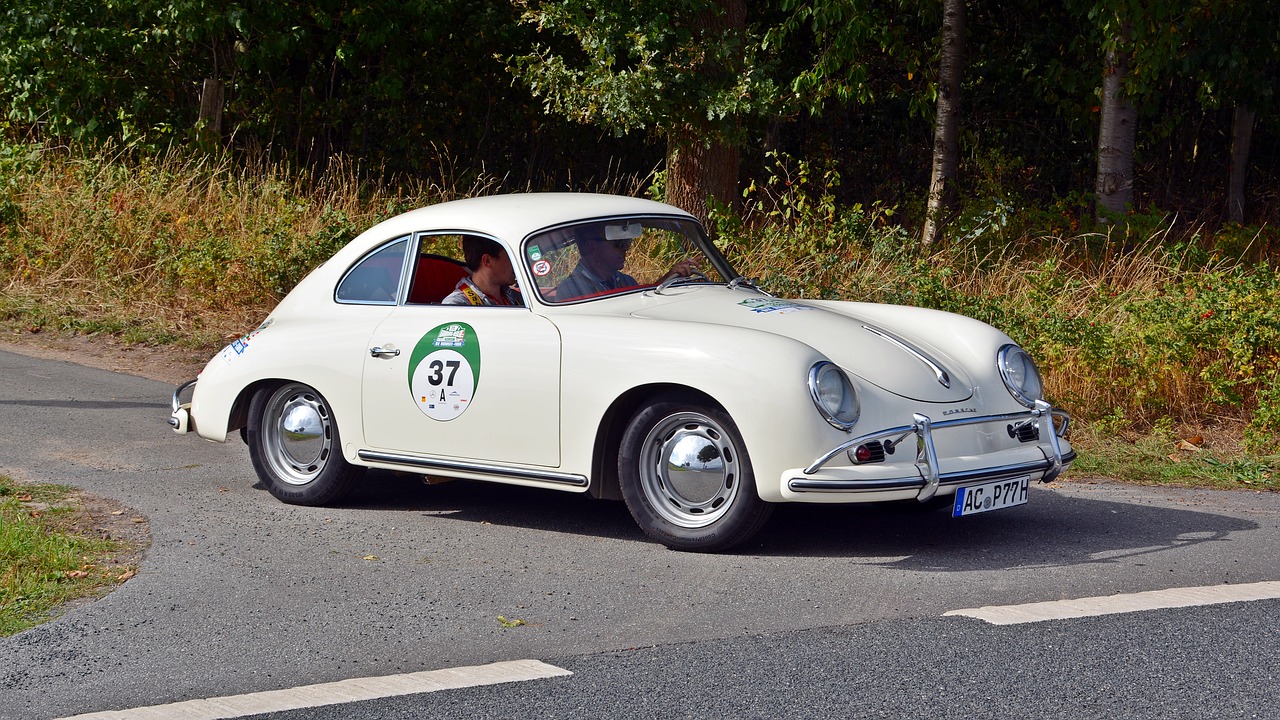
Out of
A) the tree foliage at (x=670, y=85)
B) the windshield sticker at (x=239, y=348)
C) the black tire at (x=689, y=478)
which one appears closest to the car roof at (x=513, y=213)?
the windshield sticker at (x=239, y=348)

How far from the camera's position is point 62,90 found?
17.2 meters

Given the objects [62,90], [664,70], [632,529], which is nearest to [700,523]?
[632,529]

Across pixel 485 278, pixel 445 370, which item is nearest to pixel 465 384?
pixel 445 370

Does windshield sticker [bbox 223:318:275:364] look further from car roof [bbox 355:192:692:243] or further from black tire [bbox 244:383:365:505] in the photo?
car roof [bbox 355:192:692:243]

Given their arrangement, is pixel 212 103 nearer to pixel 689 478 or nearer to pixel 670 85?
pixel 670 85

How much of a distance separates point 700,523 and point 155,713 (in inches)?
97.8

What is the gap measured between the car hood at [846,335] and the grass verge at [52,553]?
2454 millimetres

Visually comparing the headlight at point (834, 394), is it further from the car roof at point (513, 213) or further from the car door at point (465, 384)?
the car roof at point (513, 213)

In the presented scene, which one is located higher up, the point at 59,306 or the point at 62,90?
the point at 62,90

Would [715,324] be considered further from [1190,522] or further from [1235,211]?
[1235,211]

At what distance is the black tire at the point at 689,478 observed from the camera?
5.64 m

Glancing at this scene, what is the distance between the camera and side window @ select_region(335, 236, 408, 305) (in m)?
6.78

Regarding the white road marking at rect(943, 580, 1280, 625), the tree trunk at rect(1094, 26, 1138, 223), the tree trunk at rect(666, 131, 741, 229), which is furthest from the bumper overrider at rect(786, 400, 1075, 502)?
the tree trunk at rect(666, 131, 741, 229)

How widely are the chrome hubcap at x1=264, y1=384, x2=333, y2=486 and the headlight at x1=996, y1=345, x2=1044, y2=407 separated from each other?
10.5 feet
